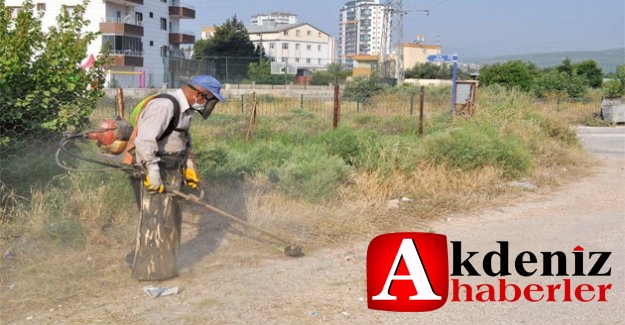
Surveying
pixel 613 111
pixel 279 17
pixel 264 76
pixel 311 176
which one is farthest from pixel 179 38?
pixel 279 17

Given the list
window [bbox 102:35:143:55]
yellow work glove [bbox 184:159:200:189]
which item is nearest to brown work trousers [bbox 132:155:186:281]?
yellow work glove [bbox 184:159:200:189]

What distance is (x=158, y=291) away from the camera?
17.8 ft

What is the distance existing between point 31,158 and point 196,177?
223 cm

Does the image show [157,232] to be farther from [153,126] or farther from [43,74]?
[43,74]

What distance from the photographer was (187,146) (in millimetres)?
5898

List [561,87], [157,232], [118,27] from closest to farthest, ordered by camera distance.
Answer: [157,232] < [561,87] < [118,27]

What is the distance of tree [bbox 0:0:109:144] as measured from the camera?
22.1 ft

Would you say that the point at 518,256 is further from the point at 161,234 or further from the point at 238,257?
the point at 161,234

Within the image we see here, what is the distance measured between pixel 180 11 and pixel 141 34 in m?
10.1

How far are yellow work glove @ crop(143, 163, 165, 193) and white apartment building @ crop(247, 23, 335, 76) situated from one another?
321ft

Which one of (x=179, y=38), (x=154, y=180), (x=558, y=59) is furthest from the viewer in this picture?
(x=558, y=59)

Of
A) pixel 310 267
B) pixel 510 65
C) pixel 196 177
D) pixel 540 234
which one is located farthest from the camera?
pixel 510 65

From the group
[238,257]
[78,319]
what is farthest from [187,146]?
[78,319]

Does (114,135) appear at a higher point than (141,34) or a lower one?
lower
